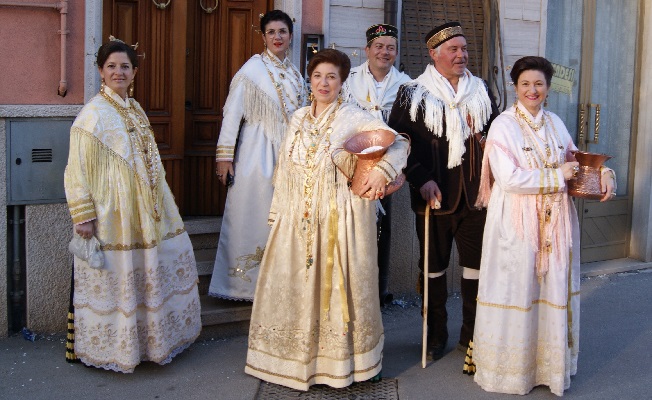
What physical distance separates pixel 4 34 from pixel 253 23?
6.98 feet

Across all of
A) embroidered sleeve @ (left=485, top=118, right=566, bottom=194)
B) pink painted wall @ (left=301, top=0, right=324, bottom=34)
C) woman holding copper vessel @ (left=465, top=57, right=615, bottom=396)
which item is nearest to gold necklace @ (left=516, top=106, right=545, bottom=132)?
woman holding copper vessel @ (left=465, top=57, right=615, bottom=396)

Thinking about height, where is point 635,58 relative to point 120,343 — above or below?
above

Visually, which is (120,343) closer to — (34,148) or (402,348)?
(34,148)

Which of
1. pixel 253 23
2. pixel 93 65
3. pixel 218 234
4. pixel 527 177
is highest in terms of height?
pixel 253 23

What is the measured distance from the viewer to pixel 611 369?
5797mm

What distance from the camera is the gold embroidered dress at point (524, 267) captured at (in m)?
5.10

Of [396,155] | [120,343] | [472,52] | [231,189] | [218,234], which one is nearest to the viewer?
A: [396,155]

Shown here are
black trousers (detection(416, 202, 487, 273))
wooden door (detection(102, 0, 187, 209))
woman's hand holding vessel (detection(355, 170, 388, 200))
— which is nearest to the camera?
woman's hand holding vessel (detection(355, 170, 388, 200))

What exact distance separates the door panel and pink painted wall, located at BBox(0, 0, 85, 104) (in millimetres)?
4737

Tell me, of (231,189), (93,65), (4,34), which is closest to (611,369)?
(231,189)

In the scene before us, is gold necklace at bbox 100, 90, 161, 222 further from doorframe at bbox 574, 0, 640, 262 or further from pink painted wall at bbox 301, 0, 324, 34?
doorframe at bbox 574, 0, 640, 262

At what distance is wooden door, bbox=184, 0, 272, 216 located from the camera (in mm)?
7148

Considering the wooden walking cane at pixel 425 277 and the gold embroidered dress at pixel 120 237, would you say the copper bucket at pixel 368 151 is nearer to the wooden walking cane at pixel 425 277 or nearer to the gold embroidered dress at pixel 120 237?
the wooden walking cane at pixel 425 277

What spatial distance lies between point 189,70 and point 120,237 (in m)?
2.26
